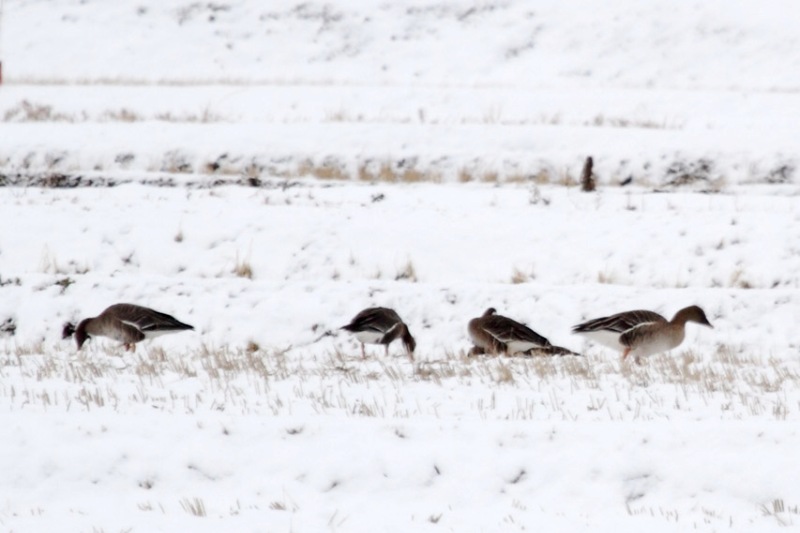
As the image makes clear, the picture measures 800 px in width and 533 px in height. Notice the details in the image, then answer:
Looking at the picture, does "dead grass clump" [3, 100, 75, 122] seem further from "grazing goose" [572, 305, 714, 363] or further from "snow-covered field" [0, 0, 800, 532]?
"grazing goose" [572, 305, 714, 363]

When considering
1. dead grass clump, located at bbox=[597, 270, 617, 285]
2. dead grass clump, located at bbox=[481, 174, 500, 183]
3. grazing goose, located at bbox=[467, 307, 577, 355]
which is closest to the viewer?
grazing goose, located at bbox=[467, 307, 577, 355]

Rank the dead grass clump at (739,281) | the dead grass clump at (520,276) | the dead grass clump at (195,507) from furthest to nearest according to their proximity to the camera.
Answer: the dead grass clump at (520,276), the dead grass clump at (739,281), the dead grass clump at (195,507)

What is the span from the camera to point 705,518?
677 cm

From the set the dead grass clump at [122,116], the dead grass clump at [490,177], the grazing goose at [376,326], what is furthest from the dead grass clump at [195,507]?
the dead grass clump at [122,116]

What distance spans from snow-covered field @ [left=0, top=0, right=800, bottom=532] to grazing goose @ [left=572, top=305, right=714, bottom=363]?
0.90 feet

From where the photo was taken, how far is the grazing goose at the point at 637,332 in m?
11.4

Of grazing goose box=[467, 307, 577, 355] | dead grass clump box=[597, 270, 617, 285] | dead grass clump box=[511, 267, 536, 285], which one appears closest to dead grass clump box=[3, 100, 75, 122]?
dead grass clump box=[511, 267, 536, 285]

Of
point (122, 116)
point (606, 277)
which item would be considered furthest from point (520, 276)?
point (122, 116)

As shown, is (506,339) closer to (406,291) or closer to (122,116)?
(406,291)

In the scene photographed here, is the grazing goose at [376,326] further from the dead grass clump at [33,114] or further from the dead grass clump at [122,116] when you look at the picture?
the dead grass clump at [33,114]

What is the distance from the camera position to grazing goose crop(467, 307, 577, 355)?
484 inches

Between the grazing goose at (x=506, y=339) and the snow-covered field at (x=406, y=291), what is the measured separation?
283mm

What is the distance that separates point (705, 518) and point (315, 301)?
871cm

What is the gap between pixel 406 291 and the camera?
1512 cm
